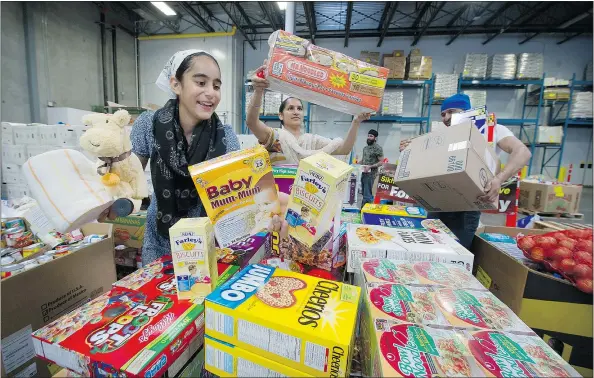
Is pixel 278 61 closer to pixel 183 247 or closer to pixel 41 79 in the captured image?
pixel 183 247

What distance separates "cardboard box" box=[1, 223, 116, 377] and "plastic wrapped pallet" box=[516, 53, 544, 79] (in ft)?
28.0

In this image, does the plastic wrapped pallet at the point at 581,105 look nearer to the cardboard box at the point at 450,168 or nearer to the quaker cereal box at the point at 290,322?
the cardboard box at the point at 450,168

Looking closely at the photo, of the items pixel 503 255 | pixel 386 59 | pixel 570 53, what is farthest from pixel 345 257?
pixel 570 53

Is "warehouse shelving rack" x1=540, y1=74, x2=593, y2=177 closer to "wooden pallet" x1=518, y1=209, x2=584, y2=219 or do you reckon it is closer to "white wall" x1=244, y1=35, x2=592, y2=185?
"white wall" x1=244, y1=35, x2=592, y2=185

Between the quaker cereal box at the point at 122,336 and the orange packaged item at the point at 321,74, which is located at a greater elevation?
the orange packaged item at the point at 321,74

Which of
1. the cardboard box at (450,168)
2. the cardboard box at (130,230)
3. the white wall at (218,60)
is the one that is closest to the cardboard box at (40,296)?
the cardboard box at (130,230)

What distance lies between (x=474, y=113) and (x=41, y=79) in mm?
7589

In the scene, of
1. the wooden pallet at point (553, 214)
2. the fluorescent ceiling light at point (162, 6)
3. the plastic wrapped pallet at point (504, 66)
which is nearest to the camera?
the wooden pallet at point (553, 214)

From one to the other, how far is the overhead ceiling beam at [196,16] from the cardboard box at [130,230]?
241 inches

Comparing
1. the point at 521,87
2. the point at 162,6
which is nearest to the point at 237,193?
the point at 162,6

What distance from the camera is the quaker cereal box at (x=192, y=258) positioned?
0.71m

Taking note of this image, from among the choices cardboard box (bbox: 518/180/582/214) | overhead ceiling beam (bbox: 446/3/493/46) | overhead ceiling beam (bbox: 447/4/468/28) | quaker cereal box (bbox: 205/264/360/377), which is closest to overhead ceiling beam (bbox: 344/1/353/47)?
overhead ceiling beam (bbox: 447/4/468/28)

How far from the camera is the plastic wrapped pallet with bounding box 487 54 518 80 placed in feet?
21.1

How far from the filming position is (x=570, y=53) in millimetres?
7176
